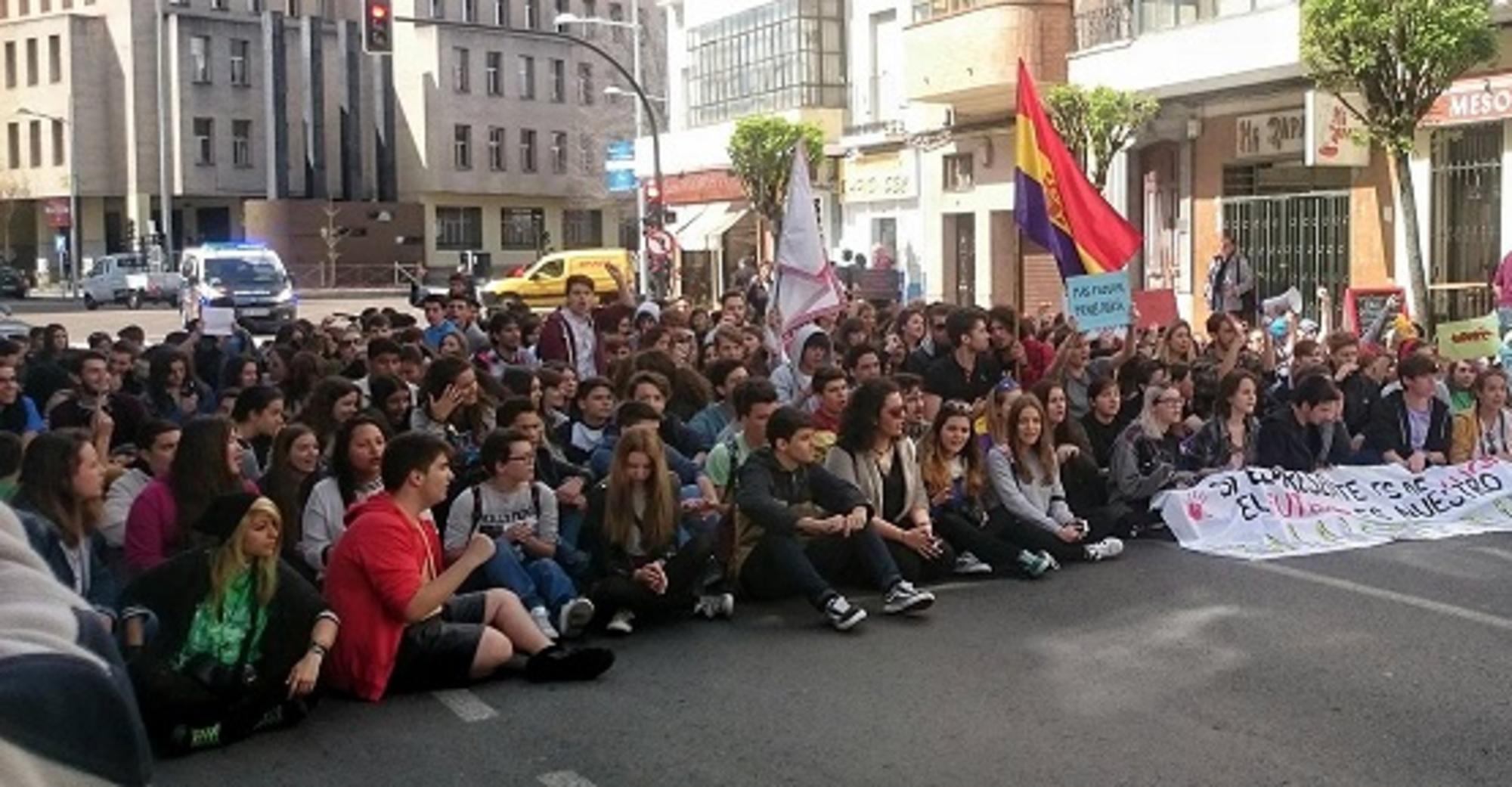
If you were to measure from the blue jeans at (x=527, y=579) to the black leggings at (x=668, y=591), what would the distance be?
0.16 metres

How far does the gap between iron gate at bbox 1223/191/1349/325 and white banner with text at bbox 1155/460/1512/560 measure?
12231 millimetres

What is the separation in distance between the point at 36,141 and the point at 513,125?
1951 centimetres

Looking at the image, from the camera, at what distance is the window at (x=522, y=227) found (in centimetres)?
7719

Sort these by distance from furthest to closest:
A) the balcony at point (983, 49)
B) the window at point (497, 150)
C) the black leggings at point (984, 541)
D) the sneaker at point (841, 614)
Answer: the window at point (497, 150), the balcony at point (983, 49), the black leggings at point (984, 541), the sneaker at point (841, 614)

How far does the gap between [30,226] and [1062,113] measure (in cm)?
6094

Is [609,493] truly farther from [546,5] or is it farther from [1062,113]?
[546,5]

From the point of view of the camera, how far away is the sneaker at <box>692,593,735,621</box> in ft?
29.2

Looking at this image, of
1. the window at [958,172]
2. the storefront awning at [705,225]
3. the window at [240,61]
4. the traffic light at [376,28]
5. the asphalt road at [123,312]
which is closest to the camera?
the traffic light at [376,28]

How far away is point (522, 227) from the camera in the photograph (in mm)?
77812

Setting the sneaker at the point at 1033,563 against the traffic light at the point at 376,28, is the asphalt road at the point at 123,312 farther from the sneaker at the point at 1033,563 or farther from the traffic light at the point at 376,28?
the sneaker at the point at 1033,563

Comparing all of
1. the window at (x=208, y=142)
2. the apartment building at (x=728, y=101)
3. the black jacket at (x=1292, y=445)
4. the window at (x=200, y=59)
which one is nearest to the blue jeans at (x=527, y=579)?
the black jacket at (x=1292, y=445)

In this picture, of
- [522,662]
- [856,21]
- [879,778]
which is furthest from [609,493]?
[856,21]

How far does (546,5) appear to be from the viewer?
262 ft

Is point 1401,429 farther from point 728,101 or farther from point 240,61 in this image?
point 240,61
